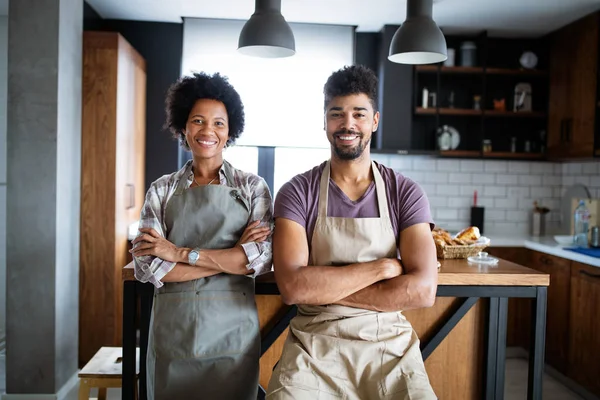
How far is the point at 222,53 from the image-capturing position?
5.03 metres

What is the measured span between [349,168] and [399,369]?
771 mm

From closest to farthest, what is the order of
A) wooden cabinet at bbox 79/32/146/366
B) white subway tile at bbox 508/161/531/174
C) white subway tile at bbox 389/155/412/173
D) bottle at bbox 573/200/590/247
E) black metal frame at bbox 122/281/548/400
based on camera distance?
black metal frame at bbox 122/281/548/400 < wooden cabinet at bbox 79/32/146/366 < bottle at bbox 573/200/590/247 < white subway tile at bbox 389/155/412/173 < white subway tile at bbox 508/161/531/174

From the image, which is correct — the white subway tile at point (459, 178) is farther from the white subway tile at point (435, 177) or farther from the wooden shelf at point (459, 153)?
the wooden shelf at point (459, 153)

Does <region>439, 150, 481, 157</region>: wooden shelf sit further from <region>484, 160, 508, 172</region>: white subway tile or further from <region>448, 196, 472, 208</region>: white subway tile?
<region>448, 196, 472, 208</region>: white subway tile

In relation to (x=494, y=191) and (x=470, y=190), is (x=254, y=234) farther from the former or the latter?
(x=494, y=191)

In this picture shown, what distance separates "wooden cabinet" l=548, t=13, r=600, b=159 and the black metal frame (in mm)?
2394

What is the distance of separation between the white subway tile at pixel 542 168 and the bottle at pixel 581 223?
999 millimetres

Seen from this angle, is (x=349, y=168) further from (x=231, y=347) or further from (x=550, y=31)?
(x=550, y=31)

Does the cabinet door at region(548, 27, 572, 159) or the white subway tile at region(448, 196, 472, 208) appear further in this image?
the white subway tile at region(448, 196, 472, 208)

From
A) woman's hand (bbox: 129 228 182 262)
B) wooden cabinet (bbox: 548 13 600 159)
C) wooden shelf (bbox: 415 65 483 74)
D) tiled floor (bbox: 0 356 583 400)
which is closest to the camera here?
woman's hand (bbox: 129 228 182 262)

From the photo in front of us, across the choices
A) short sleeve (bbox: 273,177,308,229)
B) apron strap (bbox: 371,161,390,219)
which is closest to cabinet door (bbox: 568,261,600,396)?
apron strap (bbox: 371,161,390,219)

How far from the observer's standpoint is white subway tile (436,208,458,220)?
5.18 meters

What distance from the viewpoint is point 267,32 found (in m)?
2.69

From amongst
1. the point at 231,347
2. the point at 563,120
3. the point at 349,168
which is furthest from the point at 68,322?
the point at 563,120
